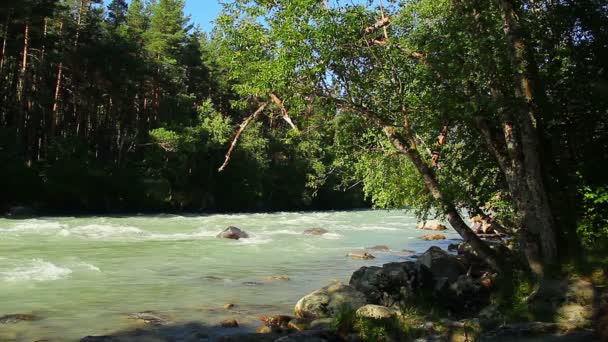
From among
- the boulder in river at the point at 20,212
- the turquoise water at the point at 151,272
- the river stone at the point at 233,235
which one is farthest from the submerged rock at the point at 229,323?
the boulder in river at the point at 20,212

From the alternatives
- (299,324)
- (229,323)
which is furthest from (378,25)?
(229,323)

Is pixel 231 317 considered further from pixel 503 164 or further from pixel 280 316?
pixel 503 164

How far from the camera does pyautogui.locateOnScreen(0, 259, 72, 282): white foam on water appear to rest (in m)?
11.9

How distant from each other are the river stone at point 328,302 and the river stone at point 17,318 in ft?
14.3

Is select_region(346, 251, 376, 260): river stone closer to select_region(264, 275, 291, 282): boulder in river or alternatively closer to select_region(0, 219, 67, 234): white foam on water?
select_region(264, 275, 291, 282): boulder in river

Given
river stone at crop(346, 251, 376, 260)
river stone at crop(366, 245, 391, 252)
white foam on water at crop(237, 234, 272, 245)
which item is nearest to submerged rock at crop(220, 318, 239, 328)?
river stone at crop(346, 251, 376, 260)

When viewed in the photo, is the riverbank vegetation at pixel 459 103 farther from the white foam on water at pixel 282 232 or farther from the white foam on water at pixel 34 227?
the white foam on water at pixel 34 227

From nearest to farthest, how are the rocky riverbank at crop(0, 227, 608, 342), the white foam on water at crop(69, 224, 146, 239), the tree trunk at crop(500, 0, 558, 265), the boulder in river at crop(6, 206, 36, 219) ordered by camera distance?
the rocky riverbank at crop(0, 227, 608, 342)
the tree trunk at crop(500, 0, 558, 265)
the white foam on water at crop(69, 224, 146, 239)
the boulder in river at crop(6, 206, 36, 219)

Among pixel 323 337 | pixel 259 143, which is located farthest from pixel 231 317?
pixel 259 143

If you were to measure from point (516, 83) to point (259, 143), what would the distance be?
39.8 meters

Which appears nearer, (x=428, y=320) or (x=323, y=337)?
(x=323, y=337)

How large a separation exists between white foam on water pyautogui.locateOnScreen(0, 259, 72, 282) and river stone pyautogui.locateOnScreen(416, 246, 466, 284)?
833 centimetres

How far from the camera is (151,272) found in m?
13.5

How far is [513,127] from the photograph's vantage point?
8031 mm
